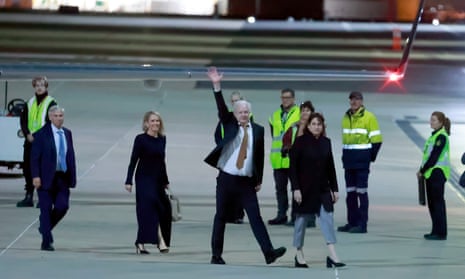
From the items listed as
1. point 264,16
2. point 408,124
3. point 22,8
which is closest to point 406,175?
point 408,124

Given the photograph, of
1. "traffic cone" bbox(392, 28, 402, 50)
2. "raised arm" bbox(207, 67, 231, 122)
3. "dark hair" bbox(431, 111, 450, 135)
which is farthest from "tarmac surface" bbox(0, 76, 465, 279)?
"traffic cone" bbox(392, 28, 402, 50)

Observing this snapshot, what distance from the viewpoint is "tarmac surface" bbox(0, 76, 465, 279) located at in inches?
539

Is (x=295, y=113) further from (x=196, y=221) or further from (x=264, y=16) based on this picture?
(x=264, y=16)

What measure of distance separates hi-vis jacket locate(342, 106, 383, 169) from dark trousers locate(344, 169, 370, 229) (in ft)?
0.37

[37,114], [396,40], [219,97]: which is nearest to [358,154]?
[219,97]

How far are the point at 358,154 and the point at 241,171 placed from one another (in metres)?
3.28

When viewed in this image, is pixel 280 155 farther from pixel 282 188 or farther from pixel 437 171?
pixel 437 171

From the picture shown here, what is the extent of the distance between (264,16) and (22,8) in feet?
45.0

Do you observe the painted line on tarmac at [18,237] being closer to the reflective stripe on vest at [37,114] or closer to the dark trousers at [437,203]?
the reflective stripe on vest at [37,114]

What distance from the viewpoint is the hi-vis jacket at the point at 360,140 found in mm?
17484

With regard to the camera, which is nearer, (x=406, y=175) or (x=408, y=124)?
(x=406, y=175)

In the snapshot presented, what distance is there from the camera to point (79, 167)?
2294 cm

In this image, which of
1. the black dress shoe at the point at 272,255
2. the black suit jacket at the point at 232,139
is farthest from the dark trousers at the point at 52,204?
the black dress shoe at the point at 272,255

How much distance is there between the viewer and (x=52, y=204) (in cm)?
1547
